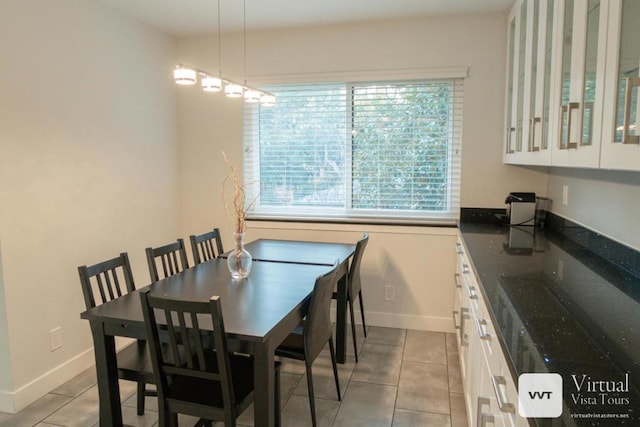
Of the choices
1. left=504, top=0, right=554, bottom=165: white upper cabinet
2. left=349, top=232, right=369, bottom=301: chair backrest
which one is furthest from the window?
left=349, top=232, right=369, bottom=301: chair backrest

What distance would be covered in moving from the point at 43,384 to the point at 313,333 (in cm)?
174

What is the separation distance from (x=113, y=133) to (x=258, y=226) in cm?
137

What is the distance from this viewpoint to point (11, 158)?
2463 mm

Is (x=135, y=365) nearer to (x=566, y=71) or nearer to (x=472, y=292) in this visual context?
(x=472, y=292)

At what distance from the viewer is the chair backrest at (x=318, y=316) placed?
82.7 inches

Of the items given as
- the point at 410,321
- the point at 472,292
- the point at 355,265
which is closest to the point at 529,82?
the point at 472,292

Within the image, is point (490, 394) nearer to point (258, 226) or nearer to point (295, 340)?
point (295, 340)

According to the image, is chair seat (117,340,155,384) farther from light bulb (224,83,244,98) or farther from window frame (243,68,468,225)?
window frame (243,68,468,225)

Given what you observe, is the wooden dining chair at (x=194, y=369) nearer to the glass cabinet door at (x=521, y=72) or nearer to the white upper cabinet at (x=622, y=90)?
the white upper cabinet at (x=622, y=90)

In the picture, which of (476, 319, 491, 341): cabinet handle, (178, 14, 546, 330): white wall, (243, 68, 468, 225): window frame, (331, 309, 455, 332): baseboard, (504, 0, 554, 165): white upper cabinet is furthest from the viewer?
(331, 309, 455, 332): baseboard

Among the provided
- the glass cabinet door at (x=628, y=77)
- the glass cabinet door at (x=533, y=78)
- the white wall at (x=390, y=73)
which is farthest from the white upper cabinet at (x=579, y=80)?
the white wall at (x=390, y=73)

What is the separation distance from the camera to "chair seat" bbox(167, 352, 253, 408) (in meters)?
1.82

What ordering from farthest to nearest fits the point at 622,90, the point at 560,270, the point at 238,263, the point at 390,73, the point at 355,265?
the point at 390,73 → the point at 355,265 → the point at 238,263 → the point at 560,270 → the point at 622,90

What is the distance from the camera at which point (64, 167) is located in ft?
9.27
